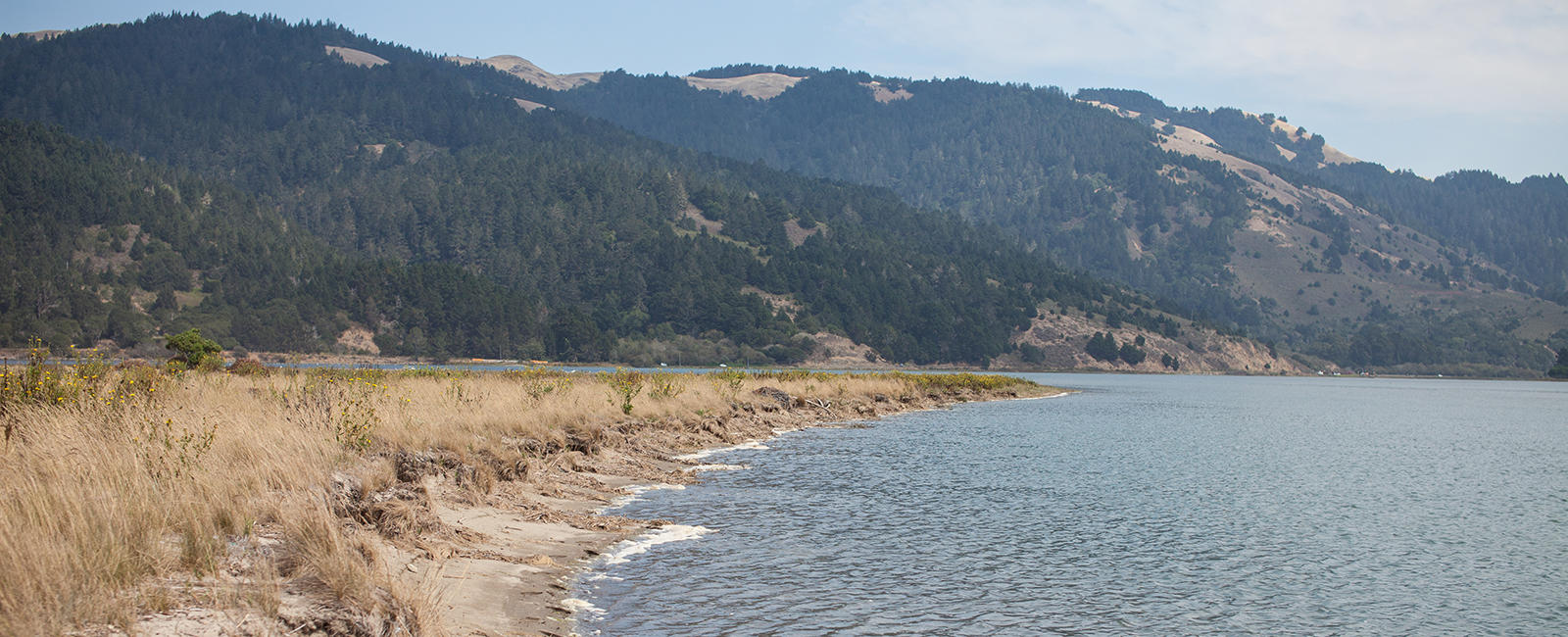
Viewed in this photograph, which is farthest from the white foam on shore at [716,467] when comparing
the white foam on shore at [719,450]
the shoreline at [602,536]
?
the white foam on shore at [719,450]

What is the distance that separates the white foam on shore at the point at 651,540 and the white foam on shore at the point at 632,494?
223 cm

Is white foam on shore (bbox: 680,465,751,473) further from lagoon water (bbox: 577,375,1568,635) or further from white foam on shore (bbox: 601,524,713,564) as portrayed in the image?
white foam on shore (bbox: 601,524,713,564)

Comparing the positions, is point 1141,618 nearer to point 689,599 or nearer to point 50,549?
point 689,599

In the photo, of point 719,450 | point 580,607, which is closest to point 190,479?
point 580,607

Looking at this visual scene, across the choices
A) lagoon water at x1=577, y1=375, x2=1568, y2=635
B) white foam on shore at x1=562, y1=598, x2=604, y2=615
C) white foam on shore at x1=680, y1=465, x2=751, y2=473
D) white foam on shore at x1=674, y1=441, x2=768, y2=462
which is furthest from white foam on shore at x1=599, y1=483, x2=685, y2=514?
white foam on shore at x1=562, y1=598, x2=604, y2=615

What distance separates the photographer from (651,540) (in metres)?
18.7

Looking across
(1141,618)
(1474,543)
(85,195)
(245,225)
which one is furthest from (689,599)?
(245,225)

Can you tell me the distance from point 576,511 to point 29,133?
638ft

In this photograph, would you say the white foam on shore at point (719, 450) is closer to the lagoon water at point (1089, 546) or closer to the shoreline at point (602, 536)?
the shoreline at point (602, 536)

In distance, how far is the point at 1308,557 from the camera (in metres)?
19.1

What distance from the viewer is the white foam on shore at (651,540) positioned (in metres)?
17.2

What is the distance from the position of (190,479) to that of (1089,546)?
14704mm

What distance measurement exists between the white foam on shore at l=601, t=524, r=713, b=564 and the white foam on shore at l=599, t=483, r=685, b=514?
223cm

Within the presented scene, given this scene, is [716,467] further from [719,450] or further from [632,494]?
[632,494]
